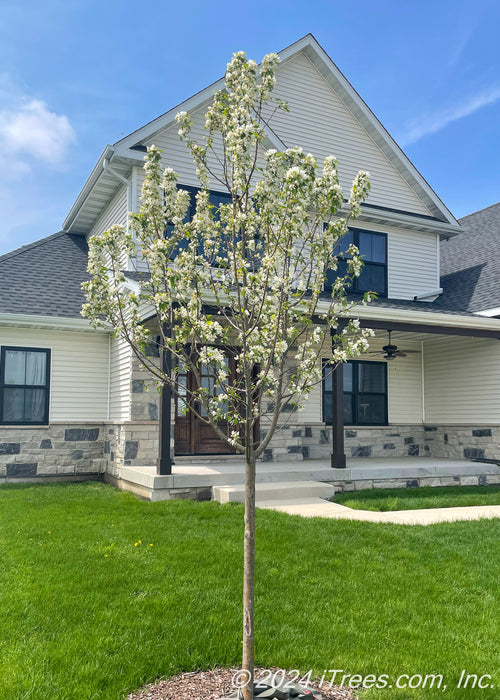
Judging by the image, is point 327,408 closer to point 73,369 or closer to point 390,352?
point 390,352

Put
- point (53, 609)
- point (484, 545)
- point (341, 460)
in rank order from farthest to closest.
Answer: point (341, 460) < point (484, 545) < point (53, 609)

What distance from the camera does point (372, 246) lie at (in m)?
12.9

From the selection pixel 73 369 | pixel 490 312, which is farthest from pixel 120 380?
pixel 490 312

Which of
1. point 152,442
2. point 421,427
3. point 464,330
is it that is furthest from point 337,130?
point 152,442

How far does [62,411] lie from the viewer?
11.0 metres

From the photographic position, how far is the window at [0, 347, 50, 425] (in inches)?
420

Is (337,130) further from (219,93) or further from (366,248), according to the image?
(219,93)

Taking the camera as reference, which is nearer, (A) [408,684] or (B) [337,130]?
(A) [408,684]

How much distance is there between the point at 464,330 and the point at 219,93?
908 cm

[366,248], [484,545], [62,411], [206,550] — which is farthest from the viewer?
[366,248]

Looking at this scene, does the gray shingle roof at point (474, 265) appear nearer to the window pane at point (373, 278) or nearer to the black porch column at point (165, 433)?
the window pane at point (373, 278)

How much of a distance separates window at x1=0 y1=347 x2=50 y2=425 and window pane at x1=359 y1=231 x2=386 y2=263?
718 centimetres

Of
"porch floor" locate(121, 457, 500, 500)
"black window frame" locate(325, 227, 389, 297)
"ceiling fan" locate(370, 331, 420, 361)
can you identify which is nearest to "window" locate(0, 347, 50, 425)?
"porch floor" locate(121, 457, 500, 500)

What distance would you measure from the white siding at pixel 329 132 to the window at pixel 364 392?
3905mm
